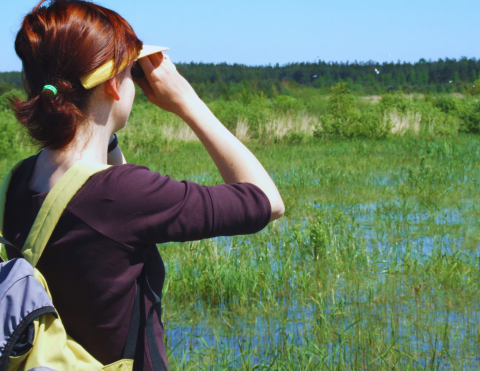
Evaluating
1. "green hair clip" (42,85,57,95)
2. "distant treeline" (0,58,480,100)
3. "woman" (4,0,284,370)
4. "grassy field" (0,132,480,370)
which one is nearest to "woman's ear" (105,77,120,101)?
"woman" (4,0,284,370)

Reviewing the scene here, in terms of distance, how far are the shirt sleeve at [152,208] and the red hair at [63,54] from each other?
18cm

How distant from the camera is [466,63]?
83.6m

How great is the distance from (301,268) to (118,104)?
345 cm

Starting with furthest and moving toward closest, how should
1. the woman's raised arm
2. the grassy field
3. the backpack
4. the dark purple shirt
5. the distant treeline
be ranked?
1. the distant treeline
2. the grassy field
3. the woman's raised arm
4. the dark purple shirt
5. the backpack

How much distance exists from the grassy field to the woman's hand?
156 cm

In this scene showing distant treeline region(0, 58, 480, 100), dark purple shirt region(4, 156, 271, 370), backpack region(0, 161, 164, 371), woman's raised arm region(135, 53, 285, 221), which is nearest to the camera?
backpack region(0, 161, 164, 371)

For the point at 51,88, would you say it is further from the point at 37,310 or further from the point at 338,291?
the point at 338,291

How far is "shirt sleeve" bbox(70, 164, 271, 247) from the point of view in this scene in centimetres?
113

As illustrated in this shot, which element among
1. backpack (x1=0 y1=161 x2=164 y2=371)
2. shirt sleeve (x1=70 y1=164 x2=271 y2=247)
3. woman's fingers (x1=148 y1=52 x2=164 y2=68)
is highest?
woman's fingers (x1=148 y1=52 x2=164 y2=68)

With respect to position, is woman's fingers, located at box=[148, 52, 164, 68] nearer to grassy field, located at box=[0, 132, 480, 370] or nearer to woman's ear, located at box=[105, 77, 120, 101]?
woman's ear, located at box=[105, 77, 120, 101]

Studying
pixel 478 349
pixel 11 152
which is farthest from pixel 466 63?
pixel 478 349

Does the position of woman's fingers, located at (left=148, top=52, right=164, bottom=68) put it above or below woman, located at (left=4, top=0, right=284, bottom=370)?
above

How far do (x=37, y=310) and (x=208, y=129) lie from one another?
23.2 inches

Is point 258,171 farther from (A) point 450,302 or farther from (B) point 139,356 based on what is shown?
(A) point 450,302
